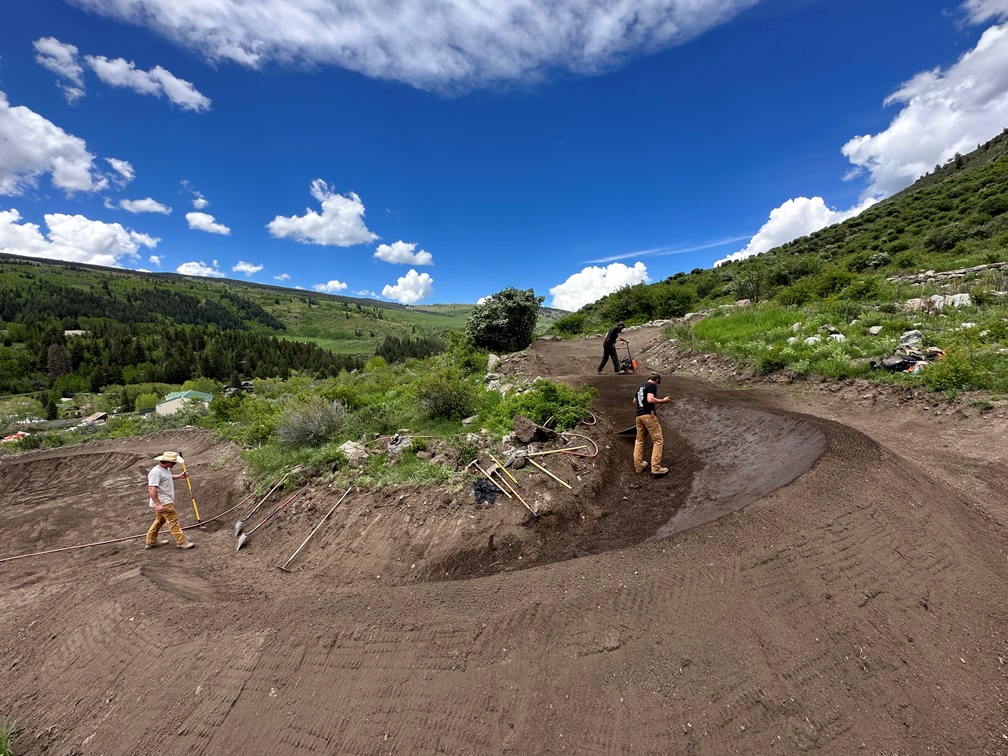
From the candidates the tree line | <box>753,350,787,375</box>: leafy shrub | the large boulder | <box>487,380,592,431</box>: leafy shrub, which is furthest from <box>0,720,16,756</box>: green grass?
the tree line

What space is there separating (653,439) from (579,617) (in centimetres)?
453

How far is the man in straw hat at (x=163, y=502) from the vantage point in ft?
25.0

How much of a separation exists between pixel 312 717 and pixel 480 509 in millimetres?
3668

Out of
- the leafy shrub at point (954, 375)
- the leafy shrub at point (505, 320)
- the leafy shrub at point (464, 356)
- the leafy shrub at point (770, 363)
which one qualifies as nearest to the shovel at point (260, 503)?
the leafy shrub at point (464, 356)

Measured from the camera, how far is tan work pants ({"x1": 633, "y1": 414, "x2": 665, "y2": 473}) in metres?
7.71

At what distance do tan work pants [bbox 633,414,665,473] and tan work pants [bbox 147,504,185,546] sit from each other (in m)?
9.27

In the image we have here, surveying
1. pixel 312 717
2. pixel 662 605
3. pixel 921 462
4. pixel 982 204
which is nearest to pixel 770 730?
pixel 662 605

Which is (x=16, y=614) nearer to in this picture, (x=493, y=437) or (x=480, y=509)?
(x=480, y=509)

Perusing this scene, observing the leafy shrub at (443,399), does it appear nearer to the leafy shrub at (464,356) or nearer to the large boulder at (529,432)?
the large boulder at (529,432)

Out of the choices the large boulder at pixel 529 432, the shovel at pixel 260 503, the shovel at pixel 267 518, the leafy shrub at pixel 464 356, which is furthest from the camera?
the leafy shrub at pixel 464 356

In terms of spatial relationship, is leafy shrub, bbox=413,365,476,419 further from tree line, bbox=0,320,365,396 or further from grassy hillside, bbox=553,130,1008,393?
tree line, bbox=0,320,365,396

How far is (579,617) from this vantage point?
4.16 meters

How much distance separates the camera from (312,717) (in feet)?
11.9

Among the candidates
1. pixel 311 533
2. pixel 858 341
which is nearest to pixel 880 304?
pixel 858 341
